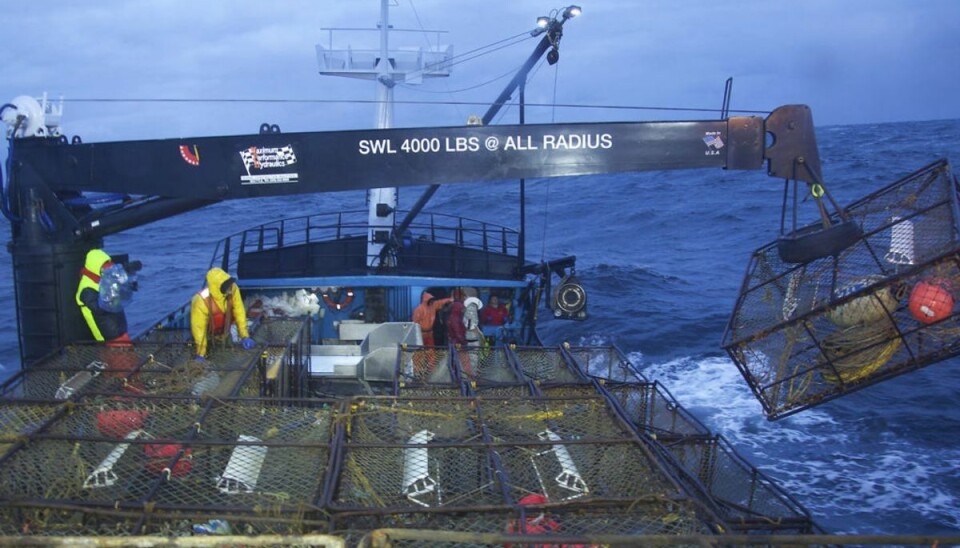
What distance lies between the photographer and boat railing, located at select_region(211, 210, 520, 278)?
46.4 ft

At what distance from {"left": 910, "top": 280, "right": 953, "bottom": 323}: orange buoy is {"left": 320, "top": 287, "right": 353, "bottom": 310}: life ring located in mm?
9201

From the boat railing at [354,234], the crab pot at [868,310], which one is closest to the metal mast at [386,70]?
the boat railing at [354,234]

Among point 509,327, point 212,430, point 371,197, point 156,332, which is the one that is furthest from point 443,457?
point 371,197

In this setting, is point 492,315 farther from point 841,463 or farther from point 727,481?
point 841,463

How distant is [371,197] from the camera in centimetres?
1552

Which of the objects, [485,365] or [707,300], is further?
[707,300]

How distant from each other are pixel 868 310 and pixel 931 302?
48 cm

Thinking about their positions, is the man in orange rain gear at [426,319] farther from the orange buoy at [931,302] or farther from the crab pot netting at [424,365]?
the orange buoy at [931,302]

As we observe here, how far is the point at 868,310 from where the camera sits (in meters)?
6.00

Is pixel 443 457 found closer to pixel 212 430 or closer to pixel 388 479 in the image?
pixel 388 479

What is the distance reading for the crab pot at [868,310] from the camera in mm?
5715

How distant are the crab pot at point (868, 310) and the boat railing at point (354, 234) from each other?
622 cm

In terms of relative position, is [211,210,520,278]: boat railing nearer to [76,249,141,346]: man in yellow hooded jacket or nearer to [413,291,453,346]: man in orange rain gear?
[413,291,453,346]: man in orange rain gear

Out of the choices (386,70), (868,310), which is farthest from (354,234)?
(868,310)
